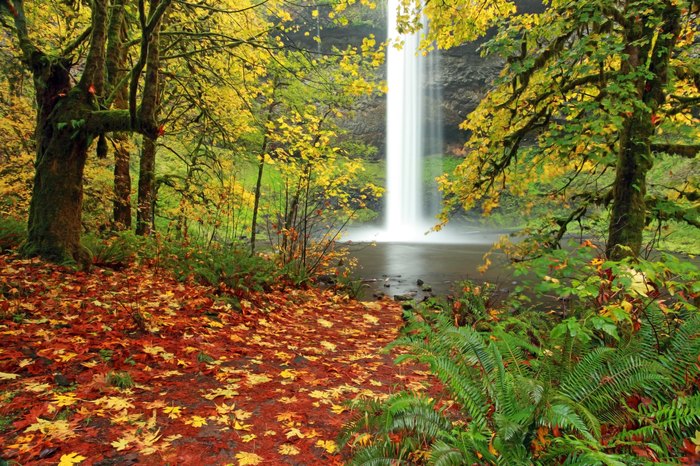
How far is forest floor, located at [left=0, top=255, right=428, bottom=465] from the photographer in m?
2.29

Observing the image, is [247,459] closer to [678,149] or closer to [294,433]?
[294,433]

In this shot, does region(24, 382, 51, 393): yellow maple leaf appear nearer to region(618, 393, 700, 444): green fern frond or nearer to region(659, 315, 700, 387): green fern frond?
region(618, 393, 700, 444): green fern frond

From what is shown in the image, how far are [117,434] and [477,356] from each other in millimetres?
2445

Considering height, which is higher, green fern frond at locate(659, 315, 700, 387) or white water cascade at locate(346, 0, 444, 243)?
white water cascade at locate(346, 0, 444, 243)

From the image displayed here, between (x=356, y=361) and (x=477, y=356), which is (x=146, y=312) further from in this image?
(x=477, y=356)

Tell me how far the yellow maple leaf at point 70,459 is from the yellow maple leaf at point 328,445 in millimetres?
1401

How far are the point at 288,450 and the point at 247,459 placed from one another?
28 centimetres

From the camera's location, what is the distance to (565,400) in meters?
1.92

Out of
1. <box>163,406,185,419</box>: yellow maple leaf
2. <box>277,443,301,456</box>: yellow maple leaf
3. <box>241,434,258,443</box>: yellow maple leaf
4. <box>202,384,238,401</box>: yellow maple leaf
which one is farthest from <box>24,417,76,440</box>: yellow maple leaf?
<box>277,443,301,456</box>: yellow maple leaf

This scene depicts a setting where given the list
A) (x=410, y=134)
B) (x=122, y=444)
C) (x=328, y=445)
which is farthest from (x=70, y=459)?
(x=410, y=134)

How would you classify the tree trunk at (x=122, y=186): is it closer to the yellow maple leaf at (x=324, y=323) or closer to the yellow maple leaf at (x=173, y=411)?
the yellow maple leaf at (x=324, y=323)

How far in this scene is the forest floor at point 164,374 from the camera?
2291 millimetres

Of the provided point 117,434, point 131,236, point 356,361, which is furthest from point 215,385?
point 131,236

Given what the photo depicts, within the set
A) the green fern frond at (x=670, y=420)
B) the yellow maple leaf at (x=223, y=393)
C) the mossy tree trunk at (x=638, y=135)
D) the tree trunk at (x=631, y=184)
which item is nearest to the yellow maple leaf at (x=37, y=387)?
the yellow maple leaf at (x=223, y=393)
